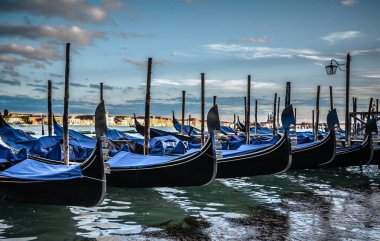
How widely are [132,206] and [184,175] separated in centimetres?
143

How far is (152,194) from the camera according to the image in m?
9.25

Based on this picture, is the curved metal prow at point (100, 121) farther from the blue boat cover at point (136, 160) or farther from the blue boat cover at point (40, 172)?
the blue boat cover at point (136, 160)

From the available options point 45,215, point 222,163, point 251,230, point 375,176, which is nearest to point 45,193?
point 45,215

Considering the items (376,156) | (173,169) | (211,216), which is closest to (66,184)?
(211,216)

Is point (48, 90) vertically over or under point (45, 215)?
over

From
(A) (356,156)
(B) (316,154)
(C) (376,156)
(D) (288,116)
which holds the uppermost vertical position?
(D) (288,116)

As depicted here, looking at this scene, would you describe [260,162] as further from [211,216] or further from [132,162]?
[211,216]

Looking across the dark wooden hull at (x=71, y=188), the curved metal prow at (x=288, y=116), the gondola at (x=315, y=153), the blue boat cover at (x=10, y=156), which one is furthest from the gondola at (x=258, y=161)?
the blue boat cover at (x=10, y=156)

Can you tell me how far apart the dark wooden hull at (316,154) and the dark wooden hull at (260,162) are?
2.67 m

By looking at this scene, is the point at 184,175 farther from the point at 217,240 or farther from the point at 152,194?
the point at 217,240

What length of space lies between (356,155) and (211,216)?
8.07m

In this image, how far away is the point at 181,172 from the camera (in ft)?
28.7

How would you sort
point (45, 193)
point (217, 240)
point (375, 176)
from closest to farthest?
point (217, 240), point (45, 193), point (375, 176)

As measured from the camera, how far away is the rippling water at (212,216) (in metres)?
5.76
